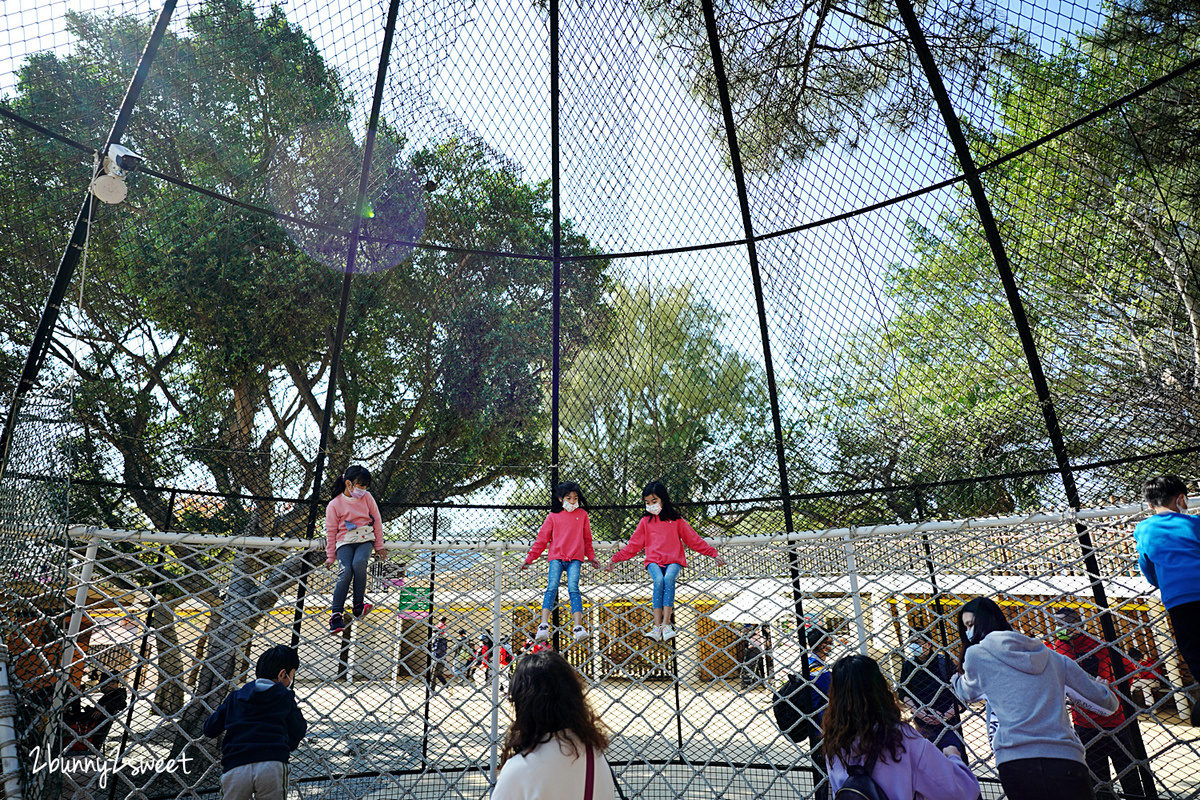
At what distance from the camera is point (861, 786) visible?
1580 mm

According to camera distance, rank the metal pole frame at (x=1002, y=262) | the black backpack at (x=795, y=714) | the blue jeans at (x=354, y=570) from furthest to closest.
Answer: the blue jeans at (x=354, y=570), the metal pole frame at (x=1002, y=262), the black backpack at (x=795, y=714)

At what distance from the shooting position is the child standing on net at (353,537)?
160 inches

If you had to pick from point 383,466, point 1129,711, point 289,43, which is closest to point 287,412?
point 383,466

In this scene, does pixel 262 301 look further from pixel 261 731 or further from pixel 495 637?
pixel 261 731

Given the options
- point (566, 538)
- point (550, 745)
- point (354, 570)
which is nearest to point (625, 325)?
point (566, 538)

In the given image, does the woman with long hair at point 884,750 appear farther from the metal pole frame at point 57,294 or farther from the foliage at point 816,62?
the foliage at point 816,62

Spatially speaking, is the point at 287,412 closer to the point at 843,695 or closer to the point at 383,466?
the point at 383,466

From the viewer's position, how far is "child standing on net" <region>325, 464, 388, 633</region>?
13.3 feet

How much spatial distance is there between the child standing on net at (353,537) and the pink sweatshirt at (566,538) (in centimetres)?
95

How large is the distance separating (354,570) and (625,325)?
8.37 ft

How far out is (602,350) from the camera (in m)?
5.29

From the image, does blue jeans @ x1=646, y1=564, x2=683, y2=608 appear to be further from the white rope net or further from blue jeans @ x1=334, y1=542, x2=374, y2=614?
blue jeans @ x1=334, y1=542, x2=374, y2=614

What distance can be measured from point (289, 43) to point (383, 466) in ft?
13.5

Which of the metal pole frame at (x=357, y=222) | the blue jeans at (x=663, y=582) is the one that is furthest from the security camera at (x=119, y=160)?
the blue jeans at (x=663, y=582)
